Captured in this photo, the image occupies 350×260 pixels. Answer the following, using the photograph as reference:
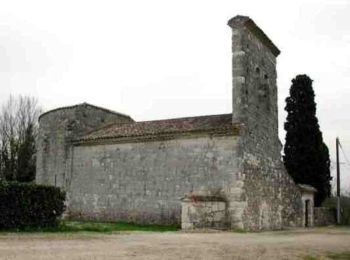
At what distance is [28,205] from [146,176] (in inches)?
284

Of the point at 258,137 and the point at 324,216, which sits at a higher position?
the point at 258,137

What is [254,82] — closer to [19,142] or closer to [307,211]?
[307,211]

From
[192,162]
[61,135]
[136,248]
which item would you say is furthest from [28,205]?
[61,135]

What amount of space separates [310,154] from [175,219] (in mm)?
12374

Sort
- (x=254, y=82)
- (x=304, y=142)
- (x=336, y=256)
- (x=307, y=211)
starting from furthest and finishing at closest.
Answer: (x=304, y=142), (x=307, y=211), (x=254, y=82), (x=336, y=256)

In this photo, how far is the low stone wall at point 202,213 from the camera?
742 inches

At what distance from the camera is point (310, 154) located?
3052 centimetres

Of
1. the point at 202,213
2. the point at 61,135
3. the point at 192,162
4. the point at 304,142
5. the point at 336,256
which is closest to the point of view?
the point at 336,256

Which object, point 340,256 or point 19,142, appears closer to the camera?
point 340,256

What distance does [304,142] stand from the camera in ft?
101

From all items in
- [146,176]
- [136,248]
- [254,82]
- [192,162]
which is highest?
[254,82]

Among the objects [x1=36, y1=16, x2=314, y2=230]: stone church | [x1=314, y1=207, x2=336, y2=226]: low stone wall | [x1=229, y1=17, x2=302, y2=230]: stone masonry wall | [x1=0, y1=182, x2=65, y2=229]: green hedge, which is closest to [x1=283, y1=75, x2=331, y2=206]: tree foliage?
[x1=314, y1=207, x2=336, y2=226]: low stone wall

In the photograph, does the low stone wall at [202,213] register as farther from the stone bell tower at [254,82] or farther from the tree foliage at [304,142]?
the tree foliage at [304,142]

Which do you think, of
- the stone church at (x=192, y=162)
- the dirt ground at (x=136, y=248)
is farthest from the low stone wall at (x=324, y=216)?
the dirt ground at (x=136, y=248)
